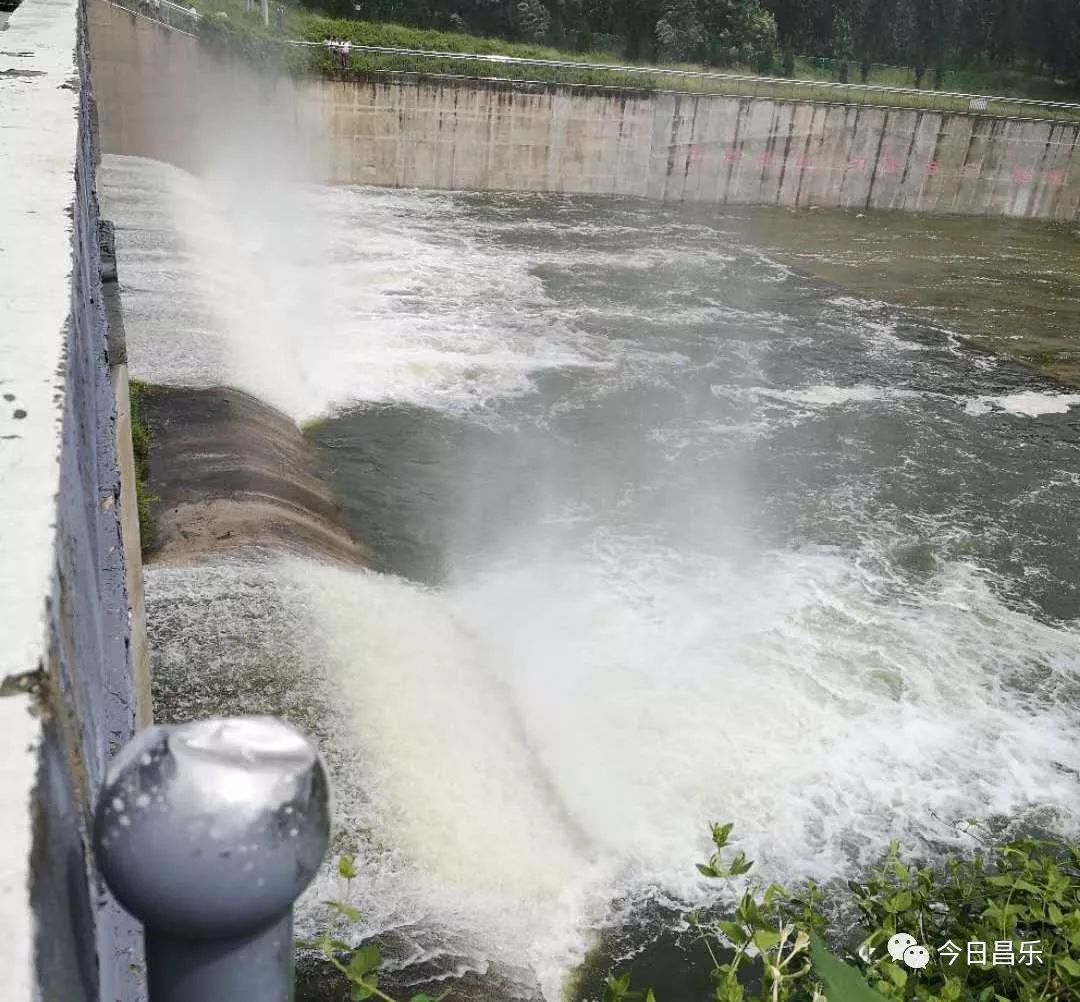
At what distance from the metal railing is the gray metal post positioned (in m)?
21.7

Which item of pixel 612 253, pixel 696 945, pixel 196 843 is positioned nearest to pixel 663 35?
pixel 612 253

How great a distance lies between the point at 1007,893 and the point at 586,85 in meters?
24.5

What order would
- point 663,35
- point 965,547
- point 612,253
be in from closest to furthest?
point 965,547 → point 612,253 → point 663,35

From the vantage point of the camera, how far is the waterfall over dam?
18.8 feet

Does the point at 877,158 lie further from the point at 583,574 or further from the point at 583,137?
the point at 583,574

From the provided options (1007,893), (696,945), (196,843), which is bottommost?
(696,945)

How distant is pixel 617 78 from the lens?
26.3 meters

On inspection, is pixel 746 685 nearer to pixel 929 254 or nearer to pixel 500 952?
pixel 500 952

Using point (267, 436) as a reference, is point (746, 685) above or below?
below

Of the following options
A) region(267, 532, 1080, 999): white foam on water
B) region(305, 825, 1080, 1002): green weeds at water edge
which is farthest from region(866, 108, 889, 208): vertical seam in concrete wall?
region(305, 825, 1080, 1002): green weeds at water edge

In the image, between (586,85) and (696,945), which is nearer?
(696,945)

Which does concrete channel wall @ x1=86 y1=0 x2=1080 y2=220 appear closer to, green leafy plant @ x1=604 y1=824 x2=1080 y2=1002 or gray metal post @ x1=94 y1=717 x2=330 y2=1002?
green leafy plant @ x1=604 y1=824 x2=1080 y2=1002

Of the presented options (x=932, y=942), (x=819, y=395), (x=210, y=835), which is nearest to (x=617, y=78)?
(x=819, y=395)

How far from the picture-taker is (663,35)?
34.2 m
